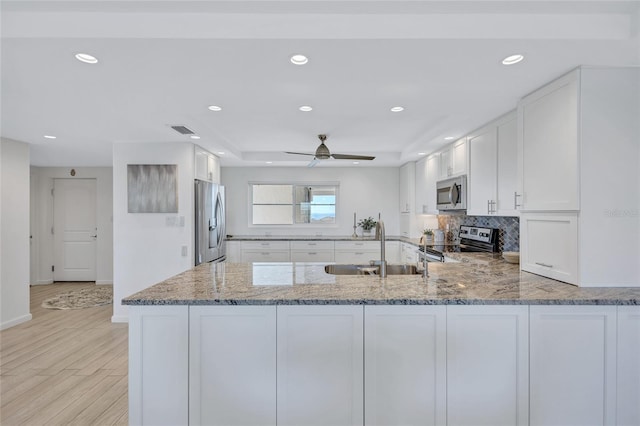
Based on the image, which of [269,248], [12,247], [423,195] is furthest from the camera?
→ [269,248]

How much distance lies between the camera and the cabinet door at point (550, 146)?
1.94m

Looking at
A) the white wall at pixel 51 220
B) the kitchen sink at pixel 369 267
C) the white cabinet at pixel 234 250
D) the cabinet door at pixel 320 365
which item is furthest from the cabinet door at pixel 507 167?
the white wall at pixel 51 220

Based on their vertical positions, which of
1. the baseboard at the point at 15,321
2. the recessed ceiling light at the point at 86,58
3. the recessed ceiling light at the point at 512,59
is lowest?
the baseboard at the point at 15,321

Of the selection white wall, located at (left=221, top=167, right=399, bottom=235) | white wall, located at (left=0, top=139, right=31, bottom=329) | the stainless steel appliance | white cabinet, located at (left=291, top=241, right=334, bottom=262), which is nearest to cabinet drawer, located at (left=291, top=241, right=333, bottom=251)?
white cabinet, located at (left=291, top=241, right=334, bottom=262)

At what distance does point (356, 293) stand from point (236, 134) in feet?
Result: 8.99

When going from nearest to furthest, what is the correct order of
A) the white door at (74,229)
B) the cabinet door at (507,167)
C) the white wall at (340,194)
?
the cabinet door at (507,167) < the white wall at (340,194) < the white door at (74,229)

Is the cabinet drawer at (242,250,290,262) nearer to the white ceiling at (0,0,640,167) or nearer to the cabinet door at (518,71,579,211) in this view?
the white ceiling at (0,0,640,167)

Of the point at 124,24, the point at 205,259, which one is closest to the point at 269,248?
the point at 205,259

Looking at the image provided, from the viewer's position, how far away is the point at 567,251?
6.63ft

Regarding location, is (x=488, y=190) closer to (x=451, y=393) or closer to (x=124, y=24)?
(x=451, y=393)

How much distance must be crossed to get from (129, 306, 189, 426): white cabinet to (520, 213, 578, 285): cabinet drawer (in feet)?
7.54

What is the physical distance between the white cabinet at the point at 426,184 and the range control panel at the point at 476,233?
1.47ft

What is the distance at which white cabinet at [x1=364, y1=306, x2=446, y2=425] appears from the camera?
1.73m

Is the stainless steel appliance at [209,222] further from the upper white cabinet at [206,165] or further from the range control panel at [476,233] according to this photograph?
the range control panel at [476,233]
